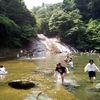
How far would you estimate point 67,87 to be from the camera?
11836mm

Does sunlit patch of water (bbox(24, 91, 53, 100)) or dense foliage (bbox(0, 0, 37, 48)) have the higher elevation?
dense foliage (bbox(0, 0, 37, 48))

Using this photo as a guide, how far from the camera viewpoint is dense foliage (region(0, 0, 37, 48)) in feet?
146

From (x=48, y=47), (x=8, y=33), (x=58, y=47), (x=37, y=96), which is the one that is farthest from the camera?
(x=58, y=47)

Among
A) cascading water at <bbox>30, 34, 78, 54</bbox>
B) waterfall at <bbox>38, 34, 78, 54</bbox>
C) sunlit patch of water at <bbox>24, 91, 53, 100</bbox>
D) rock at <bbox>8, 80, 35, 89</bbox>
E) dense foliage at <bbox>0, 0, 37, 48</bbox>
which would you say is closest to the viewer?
sunlit patch of water at <bbox>24, 91, 53, 100</bbox>

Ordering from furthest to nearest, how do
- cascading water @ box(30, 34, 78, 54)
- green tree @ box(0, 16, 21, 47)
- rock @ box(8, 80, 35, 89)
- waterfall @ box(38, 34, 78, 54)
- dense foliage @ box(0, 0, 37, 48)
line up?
waterfall @ box(38, 34, 78, 54) < cascading water @ box(30, 34, 78, 54) < dense foliage @ box(0, 0, 37, 48) < green tree @ box(0, 16, 21, 47) < rock @ box(8, 80, 35, 89)

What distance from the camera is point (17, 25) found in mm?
47875

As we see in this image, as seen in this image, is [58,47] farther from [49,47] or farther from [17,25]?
[17,25]

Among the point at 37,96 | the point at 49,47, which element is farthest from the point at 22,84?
the point at 49,47

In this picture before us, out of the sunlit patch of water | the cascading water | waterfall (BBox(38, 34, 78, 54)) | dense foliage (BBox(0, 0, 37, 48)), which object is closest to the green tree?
dense foliage (BBox(0, 0, 37, 48))

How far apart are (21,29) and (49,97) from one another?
40.7m

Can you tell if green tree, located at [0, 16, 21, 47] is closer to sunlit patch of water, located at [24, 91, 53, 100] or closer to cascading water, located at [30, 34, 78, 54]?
cascading water, located at [30, 34, 78, 54]

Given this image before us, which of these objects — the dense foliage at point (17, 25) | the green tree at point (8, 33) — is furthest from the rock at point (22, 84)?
the dense foliage at point (17, 25)

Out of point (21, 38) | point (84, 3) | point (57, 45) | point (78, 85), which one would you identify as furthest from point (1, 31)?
point (84, 3)

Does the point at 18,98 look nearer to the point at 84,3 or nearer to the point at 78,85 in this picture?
the point at 78,85
